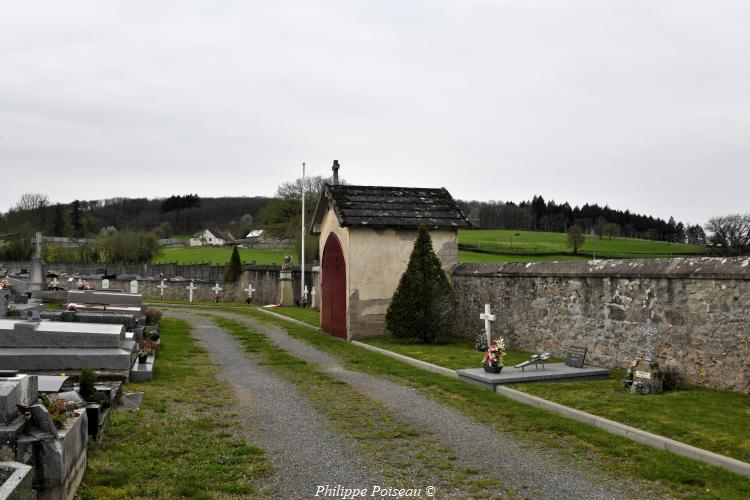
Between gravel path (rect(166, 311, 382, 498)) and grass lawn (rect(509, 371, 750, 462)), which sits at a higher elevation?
grass lawn (rect(509, 371, 750, 462))

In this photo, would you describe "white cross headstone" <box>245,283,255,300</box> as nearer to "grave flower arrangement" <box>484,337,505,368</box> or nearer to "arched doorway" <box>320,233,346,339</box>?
"arched doorway" <box>320,233,346,339</box>

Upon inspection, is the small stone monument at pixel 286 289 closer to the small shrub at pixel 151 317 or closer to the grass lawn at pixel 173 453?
the small shrub at pixel 151 317

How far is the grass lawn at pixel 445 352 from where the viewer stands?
13402 mm

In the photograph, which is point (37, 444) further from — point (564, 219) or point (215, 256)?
point (564, 219)

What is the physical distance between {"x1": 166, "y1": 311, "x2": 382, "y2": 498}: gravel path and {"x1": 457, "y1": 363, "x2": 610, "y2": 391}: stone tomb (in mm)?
3266

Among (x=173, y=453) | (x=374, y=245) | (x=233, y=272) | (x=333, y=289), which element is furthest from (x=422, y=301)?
(x=233, y=272)

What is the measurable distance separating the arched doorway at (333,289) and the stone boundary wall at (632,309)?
4394 mm

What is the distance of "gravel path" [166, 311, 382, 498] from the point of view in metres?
6.20

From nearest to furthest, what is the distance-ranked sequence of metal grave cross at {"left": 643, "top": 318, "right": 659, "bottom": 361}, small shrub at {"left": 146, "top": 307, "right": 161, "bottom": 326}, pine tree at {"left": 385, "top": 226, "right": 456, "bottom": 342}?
metal grave cross at {"left": 643, "top": 318, "right": 659, "bottom": 361} → pine tree at {"left": 385, "top": 226, "right": 456, "bottom": 342} → small shrub at {"left": 146, "top": 307, "right": 161, "bottom": 326}

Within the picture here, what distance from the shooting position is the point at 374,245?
18.5m

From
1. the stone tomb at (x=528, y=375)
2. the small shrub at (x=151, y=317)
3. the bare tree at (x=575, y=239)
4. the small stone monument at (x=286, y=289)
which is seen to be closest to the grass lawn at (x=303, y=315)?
the small stone monument at (x=286, y=289)

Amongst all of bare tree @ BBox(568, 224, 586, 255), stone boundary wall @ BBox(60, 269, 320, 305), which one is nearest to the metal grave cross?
stone boundary wall @ BBox(60, 269, 320, 305)

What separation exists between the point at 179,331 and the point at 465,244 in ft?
164

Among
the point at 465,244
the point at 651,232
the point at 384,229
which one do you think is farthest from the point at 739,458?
the point at 651,232
